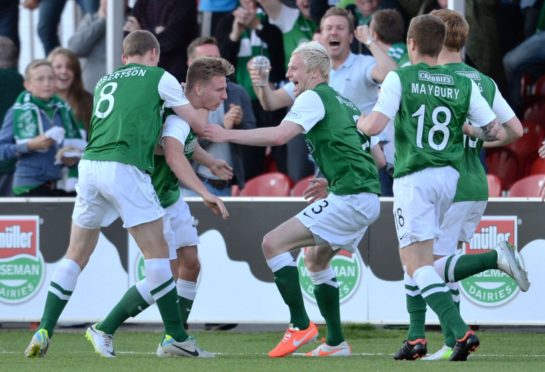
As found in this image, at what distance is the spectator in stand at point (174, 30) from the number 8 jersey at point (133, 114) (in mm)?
4668

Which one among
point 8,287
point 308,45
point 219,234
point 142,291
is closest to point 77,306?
point 8,287

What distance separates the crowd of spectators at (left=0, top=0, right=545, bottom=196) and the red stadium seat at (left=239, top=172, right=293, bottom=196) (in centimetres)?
20

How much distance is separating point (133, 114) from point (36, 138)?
158 inches

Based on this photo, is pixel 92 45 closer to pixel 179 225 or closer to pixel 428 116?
pixel 179 225

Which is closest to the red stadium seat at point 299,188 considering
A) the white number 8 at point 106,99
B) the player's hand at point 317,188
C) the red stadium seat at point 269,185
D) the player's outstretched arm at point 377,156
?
the red stadium seat at point 269,185

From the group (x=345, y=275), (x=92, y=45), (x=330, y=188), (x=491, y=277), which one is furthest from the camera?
(x=92, y=45)

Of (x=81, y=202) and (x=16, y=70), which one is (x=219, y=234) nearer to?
(x=81, y=202)

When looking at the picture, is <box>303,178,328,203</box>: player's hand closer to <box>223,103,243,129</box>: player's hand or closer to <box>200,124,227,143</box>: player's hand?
<box>200,124,227,143</box>: player's hand

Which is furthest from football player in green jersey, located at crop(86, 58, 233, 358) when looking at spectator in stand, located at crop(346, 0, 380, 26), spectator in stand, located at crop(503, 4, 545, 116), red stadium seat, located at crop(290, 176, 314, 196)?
spectator in stand, located at crop(503, 4, 545, 116)

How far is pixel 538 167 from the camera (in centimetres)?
1234

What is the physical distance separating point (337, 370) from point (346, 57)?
453 centimetres

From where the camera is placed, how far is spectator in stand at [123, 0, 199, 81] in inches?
512

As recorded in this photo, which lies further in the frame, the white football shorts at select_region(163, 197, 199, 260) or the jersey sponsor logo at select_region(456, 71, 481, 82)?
the white football shorts at select_region(163, 197, 199, 260)

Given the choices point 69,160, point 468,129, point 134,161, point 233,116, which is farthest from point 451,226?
point 69,160
